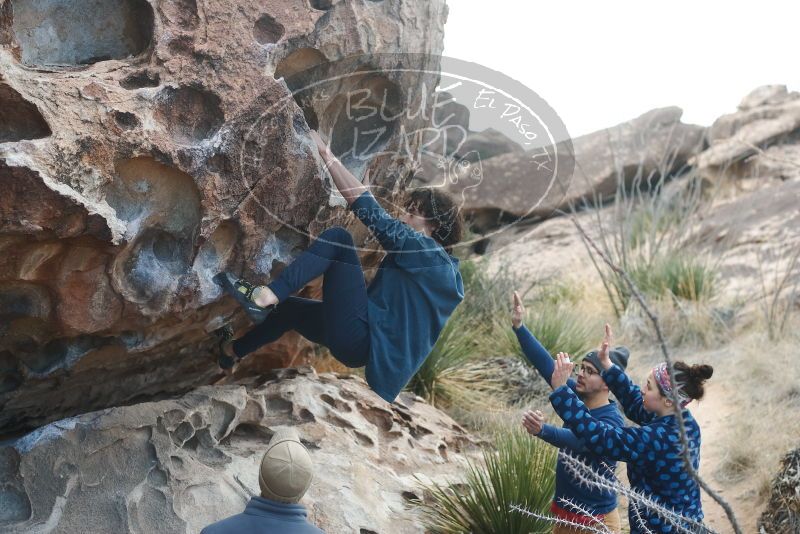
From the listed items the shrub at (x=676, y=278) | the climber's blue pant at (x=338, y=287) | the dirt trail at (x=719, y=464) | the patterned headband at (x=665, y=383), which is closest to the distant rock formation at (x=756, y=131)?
the shrub at (x=676, y=278)

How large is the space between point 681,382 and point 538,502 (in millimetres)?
1401

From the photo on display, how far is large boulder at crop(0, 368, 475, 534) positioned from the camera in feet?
12.9

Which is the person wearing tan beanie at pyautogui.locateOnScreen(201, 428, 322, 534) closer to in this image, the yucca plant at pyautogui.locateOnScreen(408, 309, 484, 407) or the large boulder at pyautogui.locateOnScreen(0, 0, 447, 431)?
the large boulder at pyautogui.locateOnScreen(0, 0, 447, 431)

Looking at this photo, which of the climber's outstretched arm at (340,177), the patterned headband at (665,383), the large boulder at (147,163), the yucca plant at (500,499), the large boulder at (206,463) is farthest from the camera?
the yucca plant at (500,499)

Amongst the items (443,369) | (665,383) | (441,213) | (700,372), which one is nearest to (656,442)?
(665,383)

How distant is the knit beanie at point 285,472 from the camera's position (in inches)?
119

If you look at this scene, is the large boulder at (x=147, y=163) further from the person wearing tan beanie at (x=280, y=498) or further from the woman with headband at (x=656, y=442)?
the woman with headband at (x=656, y=442)

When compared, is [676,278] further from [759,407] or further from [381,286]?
[381,286]

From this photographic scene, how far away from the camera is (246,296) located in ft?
12.7

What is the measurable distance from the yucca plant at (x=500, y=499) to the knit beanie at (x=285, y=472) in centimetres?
186

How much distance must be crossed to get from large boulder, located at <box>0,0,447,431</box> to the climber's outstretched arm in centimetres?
6

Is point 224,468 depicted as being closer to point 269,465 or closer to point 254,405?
point 254,405

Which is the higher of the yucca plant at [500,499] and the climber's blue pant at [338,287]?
the climber's blue pant at [338,287]

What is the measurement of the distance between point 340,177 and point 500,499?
193 cm
